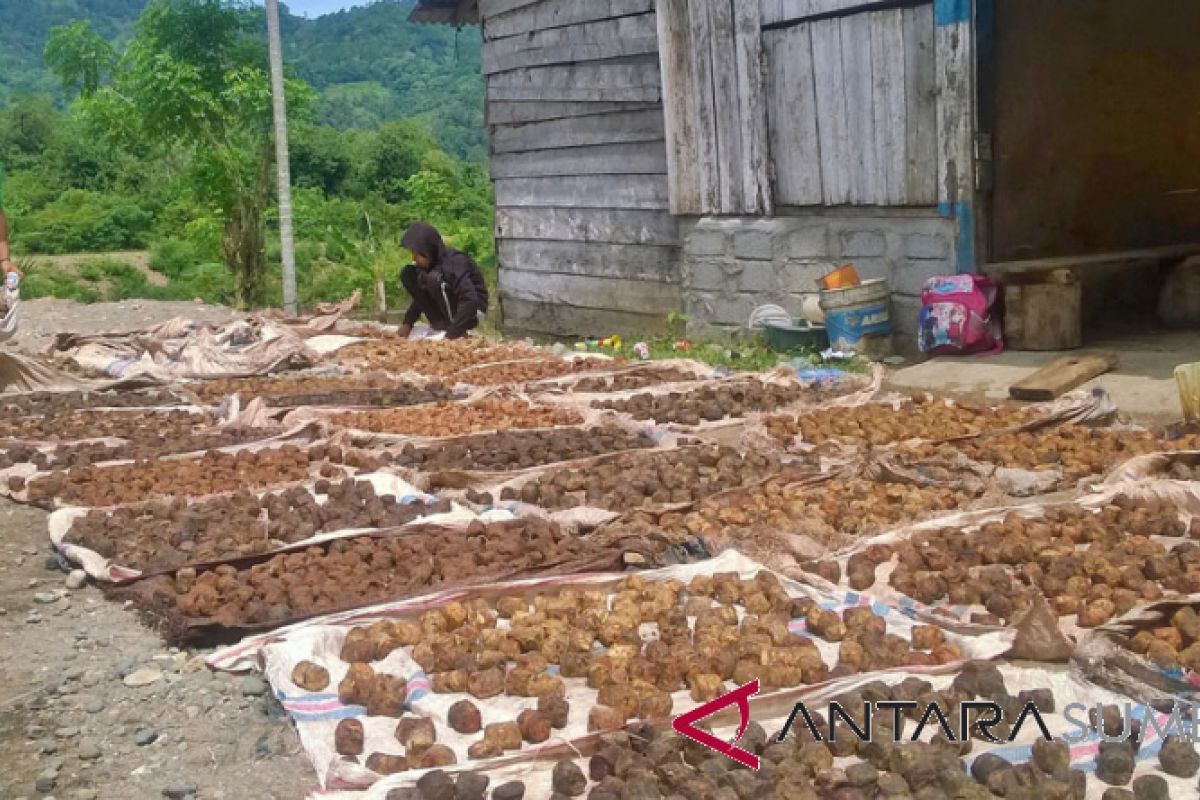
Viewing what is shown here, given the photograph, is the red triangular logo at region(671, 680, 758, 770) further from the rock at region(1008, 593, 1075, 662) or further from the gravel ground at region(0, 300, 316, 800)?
the gravel ground at region(0, 300, 316, 800)

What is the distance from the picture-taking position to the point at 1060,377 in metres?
6.72

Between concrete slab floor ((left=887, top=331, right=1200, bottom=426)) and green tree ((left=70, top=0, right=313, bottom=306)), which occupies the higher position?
green tree ((left=70, top=0, right=313, bottom=306))

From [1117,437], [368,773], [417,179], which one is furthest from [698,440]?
[417,179]

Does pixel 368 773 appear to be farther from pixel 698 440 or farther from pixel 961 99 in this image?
pixel 961 99

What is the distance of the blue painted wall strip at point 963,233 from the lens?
809cm

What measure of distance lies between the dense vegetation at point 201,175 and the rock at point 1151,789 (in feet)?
38.3

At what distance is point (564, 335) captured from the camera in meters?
12.3

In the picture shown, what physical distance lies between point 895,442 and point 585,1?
6889mm

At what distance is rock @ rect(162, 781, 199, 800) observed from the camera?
2.68m

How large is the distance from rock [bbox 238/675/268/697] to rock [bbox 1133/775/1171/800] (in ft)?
6.79

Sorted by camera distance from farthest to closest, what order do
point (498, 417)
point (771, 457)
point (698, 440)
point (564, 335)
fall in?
point (564, 335) → point (498, 417) → point (698, 440) → point (771, 457)

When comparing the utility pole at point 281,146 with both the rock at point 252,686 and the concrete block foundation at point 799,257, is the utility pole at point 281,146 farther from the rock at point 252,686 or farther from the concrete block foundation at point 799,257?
the rock at point 252,686

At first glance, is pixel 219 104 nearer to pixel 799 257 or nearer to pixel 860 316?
pixel 799 257

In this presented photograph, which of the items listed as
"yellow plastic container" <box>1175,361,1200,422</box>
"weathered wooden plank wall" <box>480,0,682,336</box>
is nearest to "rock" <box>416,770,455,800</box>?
"yellow plastic container" <box>1175,361,1200,422</box>
